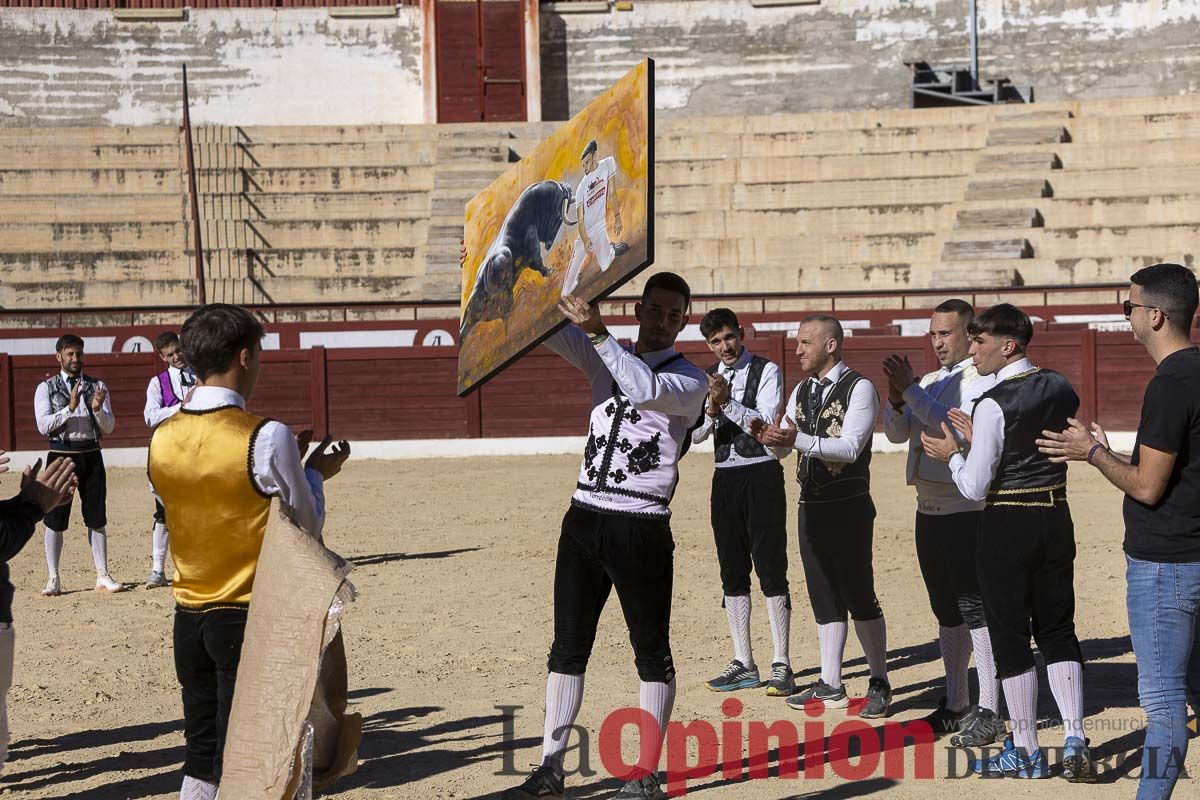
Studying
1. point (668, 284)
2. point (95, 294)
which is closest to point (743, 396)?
point (668, 284)

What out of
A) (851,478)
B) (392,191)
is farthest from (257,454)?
(392,191)

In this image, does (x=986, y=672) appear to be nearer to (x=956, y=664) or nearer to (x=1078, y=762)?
(x=956, y=664)

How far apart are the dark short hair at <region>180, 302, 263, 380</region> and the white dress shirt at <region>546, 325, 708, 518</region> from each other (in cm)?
104

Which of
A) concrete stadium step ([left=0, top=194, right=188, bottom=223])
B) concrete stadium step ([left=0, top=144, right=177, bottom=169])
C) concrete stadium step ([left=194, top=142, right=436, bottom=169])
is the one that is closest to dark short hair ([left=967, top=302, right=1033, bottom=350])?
concrete stadium step ([left=194, top=142, right=436, bottom=169])

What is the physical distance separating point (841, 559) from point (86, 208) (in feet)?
66.4

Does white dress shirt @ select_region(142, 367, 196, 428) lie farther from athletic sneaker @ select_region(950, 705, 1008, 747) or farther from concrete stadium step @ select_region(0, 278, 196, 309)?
concrete stadium step @ select_region(0, 278, 196, 309)

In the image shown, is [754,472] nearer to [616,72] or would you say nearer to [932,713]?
[932,713]

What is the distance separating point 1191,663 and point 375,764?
2.77 metres

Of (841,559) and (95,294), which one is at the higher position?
(95,294)

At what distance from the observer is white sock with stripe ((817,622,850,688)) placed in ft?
18.2

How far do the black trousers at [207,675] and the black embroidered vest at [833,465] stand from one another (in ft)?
8.75

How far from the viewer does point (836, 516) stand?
5.46 m

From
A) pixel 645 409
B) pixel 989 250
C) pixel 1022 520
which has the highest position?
pixel 989 250

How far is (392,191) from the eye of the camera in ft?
76.4
